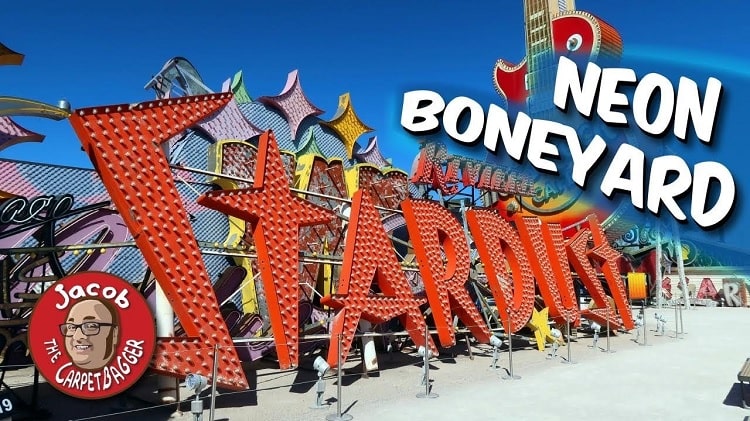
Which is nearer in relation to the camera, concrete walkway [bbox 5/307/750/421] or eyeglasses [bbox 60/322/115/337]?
eyeglasses [bbox 60/322/115/337]

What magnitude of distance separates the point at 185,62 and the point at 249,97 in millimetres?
2965

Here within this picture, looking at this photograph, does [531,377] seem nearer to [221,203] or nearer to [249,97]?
[221,203]

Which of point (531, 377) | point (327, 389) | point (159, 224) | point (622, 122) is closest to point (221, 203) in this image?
point (159, 224)

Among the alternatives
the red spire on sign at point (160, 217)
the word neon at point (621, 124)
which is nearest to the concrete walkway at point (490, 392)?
the red spire on sign at point (160, 217)

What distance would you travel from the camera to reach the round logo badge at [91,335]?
25.0 ft

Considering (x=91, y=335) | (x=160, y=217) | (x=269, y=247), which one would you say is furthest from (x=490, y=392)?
(x=91, y=335)

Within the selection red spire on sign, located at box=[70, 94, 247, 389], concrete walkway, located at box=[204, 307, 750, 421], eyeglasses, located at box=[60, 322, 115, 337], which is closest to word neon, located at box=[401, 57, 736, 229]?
concrete walkway, located at box=[204, 307, 750, 421]

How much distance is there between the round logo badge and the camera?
25.0 ft

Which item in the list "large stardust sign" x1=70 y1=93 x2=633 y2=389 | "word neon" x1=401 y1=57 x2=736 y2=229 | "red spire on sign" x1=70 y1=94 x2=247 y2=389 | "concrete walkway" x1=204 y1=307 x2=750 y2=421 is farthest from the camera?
"word neon" x1=401 y1=57 x2=736 y2=229

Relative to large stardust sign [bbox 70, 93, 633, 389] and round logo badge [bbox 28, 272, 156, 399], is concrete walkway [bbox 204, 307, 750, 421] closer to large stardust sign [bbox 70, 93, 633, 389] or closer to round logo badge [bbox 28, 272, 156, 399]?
large stardust sign [bbox 70, 93, 633, 389]

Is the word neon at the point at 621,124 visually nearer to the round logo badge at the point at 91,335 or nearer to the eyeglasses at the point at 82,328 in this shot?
the round logo badge at the point at 91,335

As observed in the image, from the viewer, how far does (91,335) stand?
303 inches

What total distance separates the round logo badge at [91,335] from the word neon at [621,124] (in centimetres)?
1327

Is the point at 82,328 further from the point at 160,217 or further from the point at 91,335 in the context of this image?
the point at 160,217
